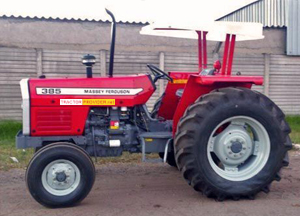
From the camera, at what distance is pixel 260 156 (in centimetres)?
602

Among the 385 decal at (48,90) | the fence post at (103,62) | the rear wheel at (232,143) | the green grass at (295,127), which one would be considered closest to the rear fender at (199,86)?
the rear wheel at (232,143)

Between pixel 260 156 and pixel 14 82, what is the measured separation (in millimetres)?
6901

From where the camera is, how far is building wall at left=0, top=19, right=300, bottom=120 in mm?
11281

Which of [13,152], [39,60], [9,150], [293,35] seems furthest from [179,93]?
[293,35]

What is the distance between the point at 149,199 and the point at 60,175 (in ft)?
3.64

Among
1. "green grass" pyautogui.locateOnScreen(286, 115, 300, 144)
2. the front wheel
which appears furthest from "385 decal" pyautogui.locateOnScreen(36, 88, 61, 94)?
"green grass" pyautogui.locateOnScreen(286, 115, 300, 144)

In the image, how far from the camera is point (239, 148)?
5.94m

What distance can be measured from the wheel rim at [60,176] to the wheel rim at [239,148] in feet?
5.16

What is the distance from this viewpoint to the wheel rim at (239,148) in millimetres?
5927

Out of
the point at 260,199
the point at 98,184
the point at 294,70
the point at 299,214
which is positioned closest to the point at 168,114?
the point at 98,184

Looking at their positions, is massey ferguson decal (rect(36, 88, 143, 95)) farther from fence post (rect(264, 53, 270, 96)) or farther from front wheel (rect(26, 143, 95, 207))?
fence post (rect(264, 53, 270, 96))

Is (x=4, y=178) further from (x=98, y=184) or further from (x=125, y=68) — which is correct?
(x=125, y=68)

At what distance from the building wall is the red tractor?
5590mm

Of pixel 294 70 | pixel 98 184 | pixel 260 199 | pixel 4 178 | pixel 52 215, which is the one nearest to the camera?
pixel 52 215
